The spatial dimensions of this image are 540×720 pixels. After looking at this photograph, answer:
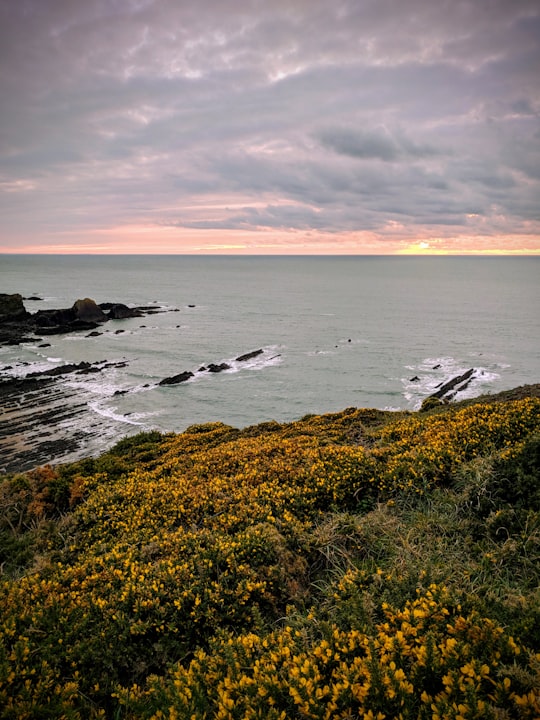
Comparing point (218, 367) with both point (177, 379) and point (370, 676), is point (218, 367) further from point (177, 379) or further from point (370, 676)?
point (370, 676)

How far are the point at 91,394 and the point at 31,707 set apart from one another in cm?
3495

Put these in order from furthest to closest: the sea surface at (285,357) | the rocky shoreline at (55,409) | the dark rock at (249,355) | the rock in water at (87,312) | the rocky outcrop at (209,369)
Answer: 1. the rock in water at (87,312)
2. the dark rock at (249,355)
3. the rocky outcrop at (209,369)
4. the sea surface at (285,357)
5. the rocky shoreline at (55,409)

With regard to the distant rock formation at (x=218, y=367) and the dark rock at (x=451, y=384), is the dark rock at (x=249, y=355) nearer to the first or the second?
the distant rock formation at (x=218, y=367)

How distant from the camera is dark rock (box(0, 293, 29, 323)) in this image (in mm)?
63938

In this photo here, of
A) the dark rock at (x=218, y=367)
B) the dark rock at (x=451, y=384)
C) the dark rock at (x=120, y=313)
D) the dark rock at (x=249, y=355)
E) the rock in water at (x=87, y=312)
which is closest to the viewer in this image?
the dark rock at (x=451, y=384)

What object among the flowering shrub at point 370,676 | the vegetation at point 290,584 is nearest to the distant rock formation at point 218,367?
the vegetation at point 290,584

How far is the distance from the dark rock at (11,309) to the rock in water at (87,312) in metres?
7.53

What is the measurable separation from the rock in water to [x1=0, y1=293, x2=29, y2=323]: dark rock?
24.7 feet

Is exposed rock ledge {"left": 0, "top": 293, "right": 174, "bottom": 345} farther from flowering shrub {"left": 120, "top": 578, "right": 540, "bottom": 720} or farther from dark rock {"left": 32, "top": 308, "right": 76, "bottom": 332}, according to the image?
flowering shrub {"left": 120, "top": 578, "right": 540, "bottom": 720}

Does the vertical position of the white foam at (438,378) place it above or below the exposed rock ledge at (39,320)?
below

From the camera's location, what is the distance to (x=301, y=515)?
7.19 metres

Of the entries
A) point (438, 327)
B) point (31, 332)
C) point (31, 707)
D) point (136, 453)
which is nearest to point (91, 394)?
point (136, 453)

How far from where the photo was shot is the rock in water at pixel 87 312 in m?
68.2

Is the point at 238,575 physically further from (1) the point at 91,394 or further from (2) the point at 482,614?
(1) the point at 91,394
